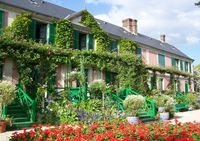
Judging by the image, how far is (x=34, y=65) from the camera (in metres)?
14.3

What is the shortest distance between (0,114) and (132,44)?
46.2ft

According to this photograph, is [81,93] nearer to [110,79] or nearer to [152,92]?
[110,79]

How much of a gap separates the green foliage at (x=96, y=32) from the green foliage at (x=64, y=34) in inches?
80.0

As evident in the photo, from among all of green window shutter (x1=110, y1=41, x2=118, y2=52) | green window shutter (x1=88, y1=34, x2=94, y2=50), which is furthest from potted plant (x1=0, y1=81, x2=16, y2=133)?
green window shutter (x1=110, y1=41, x2=118, y2=52)

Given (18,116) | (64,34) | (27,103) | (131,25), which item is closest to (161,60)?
(131,25)

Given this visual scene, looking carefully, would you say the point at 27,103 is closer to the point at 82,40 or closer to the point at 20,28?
the point at 20,28

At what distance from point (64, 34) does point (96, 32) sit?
3.02m

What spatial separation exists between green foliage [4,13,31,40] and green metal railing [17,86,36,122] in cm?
328

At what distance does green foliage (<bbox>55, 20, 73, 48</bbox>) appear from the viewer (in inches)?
647

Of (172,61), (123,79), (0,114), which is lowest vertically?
(0,114)

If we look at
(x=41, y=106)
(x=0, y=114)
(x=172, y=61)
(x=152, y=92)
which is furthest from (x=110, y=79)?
(x=172, y=61)

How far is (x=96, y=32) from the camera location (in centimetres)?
1884

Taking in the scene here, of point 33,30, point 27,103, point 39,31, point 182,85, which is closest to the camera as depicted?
point 27,103

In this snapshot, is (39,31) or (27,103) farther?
(39,31)
